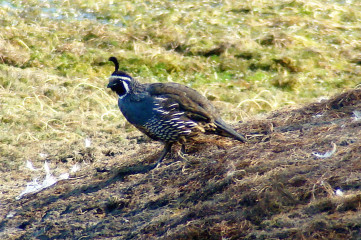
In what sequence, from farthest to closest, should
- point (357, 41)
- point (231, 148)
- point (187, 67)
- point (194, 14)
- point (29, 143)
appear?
point (194, 14) < point (357, 41) < point (187, 67) < point (29, 143) < point (231, 148)

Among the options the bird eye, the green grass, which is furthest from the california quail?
the green grass

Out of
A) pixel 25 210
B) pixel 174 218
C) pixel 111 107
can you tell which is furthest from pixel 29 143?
pixel 174 218

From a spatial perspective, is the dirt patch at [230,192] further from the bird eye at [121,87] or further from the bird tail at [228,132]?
the bird eye at [121,87]

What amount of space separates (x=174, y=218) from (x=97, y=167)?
6.29ft

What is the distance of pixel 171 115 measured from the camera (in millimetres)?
5812

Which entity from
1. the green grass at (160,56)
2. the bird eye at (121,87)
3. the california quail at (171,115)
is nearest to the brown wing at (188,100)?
the california quail at (171,115)

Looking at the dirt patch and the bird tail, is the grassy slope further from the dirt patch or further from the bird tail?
the bird tail

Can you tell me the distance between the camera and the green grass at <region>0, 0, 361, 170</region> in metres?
8.52

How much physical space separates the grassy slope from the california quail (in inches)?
57.2

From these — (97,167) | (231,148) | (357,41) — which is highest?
(231,148)

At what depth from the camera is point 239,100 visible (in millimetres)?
9016

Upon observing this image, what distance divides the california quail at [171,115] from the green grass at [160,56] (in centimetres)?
202

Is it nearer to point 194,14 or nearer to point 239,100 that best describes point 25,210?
point 239,100

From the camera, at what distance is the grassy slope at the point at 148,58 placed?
26.8ft
